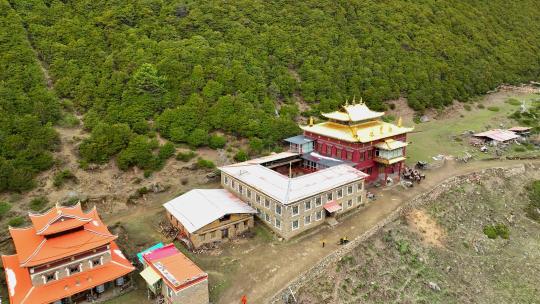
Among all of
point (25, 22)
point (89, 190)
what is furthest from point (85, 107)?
point (25, 22)

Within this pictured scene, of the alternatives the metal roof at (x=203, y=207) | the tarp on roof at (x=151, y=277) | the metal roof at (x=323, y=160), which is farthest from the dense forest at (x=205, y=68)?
the tarp on roof at (x=151, y=277)

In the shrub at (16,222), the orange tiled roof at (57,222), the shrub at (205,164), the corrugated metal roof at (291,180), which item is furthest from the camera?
the shrub at (205,164)

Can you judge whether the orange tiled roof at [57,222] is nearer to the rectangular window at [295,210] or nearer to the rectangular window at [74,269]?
the rectangular window at [74,269]

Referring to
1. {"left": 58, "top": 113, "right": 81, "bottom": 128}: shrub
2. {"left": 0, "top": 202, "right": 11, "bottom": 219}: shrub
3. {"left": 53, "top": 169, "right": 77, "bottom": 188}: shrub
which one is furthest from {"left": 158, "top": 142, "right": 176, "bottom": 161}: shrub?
{"left": 0, "top": 202, "right": 11, "bottom": 219}: shrub

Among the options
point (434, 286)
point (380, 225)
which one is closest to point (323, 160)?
point (380, 225)

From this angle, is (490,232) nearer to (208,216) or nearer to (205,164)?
(208,216)

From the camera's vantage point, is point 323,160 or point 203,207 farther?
point 323,160

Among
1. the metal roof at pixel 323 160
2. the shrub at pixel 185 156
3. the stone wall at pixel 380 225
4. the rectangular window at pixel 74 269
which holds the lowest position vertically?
the stone wall at pixel 380 225
